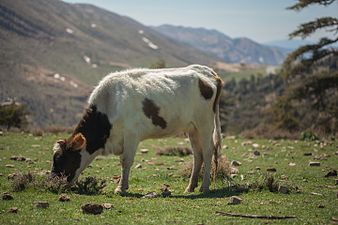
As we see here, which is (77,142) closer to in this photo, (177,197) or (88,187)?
(88,187)

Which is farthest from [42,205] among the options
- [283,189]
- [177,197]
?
[283,189]

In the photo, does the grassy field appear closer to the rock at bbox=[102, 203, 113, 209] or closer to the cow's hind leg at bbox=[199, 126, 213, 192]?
the rock at bbox=[102, 203, 113, 209]

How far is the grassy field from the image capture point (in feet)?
29.3

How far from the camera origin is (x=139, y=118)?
41.3 ft

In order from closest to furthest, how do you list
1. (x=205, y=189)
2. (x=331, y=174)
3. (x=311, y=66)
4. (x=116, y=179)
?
1. (x=205, y=189)
2. (x=116, y=179)
3. (x=331, y=174)
4. (x=311, y=66)

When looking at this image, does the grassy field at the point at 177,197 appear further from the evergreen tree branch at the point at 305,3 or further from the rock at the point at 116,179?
the evergreen tree branch at the point at 305,3

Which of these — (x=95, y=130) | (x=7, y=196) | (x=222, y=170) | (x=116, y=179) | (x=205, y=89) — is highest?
(x=205, y=89)

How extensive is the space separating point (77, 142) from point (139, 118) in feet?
5.58

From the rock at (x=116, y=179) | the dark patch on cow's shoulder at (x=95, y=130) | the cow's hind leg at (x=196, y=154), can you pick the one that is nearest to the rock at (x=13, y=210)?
the dark patch on cow's shoulder at (x=95, y=130)

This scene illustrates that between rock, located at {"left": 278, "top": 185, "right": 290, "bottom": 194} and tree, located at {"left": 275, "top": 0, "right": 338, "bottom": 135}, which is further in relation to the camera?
tree, located at {"left": 275, "top": 0, "right": 338, "bottom": 135}

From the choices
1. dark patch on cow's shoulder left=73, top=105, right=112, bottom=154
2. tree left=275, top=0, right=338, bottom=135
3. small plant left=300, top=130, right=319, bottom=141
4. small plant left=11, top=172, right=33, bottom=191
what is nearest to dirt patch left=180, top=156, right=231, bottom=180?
dark patch on cow's shoulder left=73, top=105, right=112, bottom=154

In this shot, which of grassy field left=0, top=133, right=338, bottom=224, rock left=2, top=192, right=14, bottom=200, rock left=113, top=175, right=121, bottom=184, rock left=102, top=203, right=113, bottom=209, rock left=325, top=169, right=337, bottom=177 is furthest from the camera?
rock left=325, top=169, right=337, bottom=177

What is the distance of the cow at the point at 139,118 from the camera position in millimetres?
12438

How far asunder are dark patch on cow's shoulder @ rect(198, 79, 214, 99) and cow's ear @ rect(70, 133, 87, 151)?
3584mm
